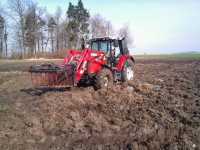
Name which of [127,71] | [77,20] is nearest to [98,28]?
[77,20]

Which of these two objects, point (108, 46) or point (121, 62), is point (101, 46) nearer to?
point (108, 46)

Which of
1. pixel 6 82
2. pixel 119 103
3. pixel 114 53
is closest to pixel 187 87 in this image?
pixel 114 53

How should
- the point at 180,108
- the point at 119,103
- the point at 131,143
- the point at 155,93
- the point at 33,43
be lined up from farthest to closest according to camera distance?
the point at 33,43, the point at 155,93, the point at 119,103, the point at 180,108, the point at 131,143

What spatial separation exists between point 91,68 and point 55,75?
142cm

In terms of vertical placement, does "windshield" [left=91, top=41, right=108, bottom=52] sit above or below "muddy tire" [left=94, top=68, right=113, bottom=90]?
above

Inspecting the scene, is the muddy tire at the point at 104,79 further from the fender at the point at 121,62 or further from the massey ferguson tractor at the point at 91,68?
the fender at the point at 121,62

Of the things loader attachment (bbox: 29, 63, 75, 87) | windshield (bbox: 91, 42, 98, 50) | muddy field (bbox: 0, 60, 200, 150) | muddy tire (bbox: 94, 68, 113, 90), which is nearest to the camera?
muddy field (bbox: 0, 60, 200, 150)

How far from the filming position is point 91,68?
12.2 metres

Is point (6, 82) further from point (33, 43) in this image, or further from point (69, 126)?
point (33, 43)

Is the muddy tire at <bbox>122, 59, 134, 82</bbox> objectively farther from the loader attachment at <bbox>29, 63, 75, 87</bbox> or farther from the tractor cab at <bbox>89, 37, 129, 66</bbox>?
the loader attachment at <bbox>29, 63, 75, 87</bbox>

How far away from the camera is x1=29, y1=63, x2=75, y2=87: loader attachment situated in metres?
11.4

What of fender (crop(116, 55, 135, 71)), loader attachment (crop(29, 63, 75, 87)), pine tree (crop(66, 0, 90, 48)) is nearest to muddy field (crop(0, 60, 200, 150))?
loader attachment (crop(29, 63, 75, 87))

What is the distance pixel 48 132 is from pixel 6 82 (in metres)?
9.25

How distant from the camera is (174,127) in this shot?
7.70 m
